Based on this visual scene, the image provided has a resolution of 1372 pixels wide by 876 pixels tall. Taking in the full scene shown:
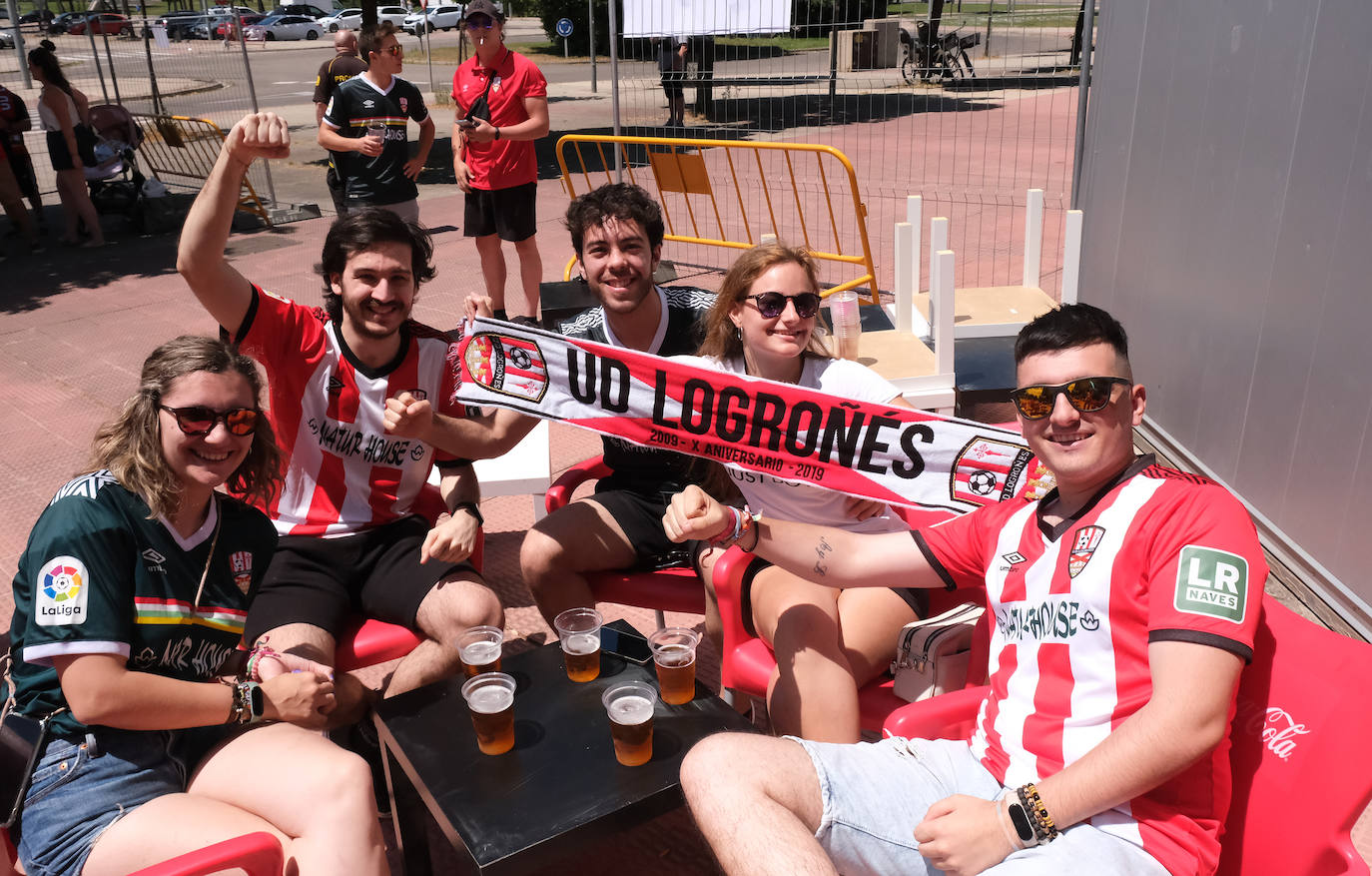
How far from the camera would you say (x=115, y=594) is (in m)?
2.36

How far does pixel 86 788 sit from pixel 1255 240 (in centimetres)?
473

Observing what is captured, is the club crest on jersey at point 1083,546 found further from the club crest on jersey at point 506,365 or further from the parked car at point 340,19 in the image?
the parked car at point 340,19

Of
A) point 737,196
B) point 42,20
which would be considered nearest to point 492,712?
point 737,196

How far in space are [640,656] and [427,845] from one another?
2.57ft

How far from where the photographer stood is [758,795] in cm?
213

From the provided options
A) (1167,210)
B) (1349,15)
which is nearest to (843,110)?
(1167,210)

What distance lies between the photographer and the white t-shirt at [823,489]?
3283mm

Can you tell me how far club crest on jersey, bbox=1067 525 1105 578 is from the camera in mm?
2191

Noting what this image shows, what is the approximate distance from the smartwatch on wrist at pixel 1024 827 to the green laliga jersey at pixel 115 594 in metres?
2.01

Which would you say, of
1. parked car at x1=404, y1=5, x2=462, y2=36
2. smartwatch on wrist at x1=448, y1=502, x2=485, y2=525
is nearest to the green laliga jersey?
smartwatch on wrist at x1=448, y1=502, x2=485, y2=525

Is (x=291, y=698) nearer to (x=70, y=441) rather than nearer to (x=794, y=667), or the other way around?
(x=794, y=667)

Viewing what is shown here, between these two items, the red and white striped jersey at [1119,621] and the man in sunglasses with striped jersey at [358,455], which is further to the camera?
the man in sunglasses with striped jersey at [358,455]

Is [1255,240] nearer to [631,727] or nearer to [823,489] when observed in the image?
[823,489]

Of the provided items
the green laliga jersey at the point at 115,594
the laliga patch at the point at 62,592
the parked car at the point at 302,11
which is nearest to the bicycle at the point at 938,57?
the green laliga jersey at the point at 115,594
